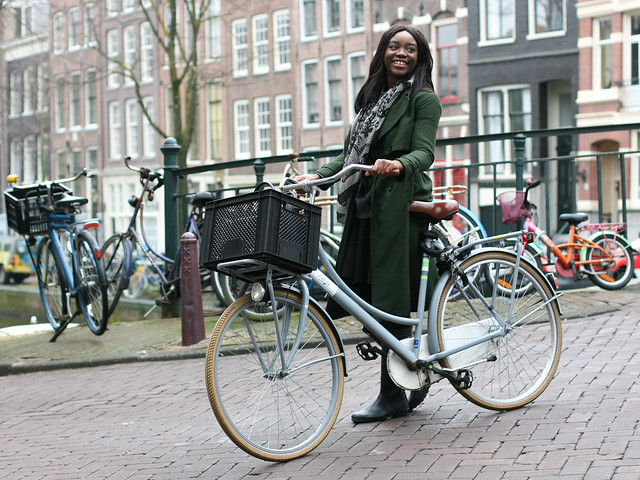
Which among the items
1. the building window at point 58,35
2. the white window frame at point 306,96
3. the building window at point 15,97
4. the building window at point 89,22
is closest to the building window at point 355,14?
the white window frame at point 306,96

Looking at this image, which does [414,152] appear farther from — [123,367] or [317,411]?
[123,367]

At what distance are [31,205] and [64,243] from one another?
38 centimetres

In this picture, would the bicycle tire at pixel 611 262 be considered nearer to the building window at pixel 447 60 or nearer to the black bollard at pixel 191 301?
the black bollard at pixel 191 301

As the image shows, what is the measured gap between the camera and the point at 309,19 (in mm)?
36469

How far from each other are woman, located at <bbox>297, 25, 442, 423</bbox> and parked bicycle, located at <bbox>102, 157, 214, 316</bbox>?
3690 millimetres

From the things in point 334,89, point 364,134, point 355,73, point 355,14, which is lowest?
point 364,134

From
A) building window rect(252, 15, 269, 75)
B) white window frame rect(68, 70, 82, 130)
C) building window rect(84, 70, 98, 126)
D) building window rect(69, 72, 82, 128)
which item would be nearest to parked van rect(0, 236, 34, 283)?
building window rect(252, 15, 269, 75)

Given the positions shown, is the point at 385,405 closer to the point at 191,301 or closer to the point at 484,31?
the point at 191,301

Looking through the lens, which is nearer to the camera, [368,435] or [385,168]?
[385,168]

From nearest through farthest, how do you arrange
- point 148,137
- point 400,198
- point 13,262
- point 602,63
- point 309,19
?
point 400,198 → point 602,63 → point 13,262 → point 309,19 → point 148,137

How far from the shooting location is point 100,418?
527 cm

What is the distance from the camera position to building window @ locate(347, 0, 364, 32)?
3478cm

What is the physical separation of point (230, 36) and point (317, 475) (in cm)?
3672

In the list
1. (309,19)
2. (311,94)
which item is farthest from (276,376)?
(309,19)
